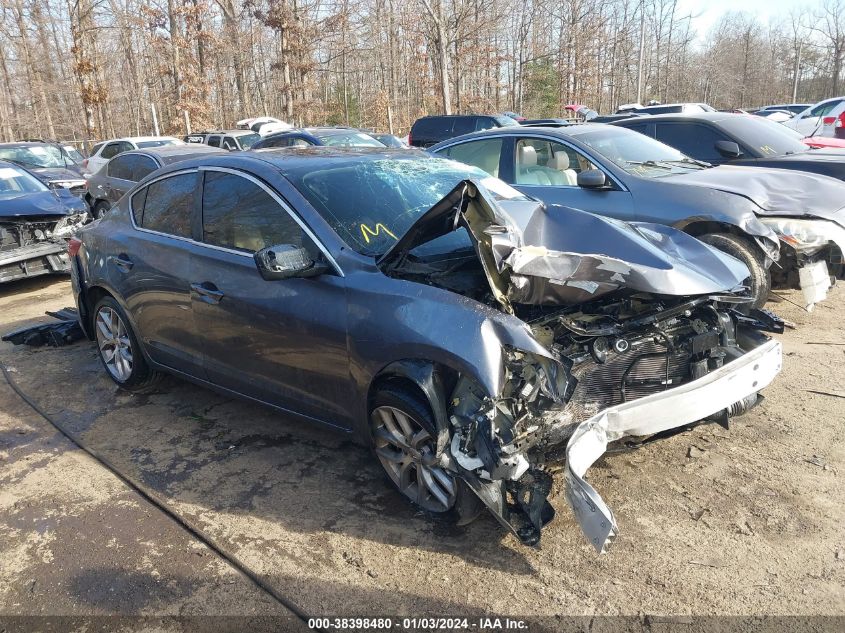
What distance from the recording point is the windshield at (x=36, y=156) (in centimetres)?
1507

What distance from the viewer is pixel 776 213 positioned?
18.8 ft

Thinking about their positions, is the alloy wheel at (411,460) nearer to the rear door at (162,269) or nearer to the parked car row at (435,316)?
the parked car row at (435,316)

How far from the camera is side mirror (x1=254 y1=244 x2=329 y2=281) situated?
3.38 meters

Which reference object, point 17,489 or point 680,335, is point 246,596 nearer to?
point 17,489

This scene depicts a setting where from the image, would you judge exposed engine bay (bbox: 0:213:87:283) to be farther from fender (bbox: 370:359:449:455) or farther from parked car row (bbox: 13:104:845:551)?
fender (bbox: 370:359:449:455)

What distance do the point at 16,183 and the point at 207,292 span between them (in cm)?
687

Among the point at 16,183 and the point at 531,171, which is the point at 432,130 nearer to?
the point at 16,183

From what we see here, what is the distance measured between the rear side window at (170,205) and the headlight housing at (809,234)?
466 centimetres

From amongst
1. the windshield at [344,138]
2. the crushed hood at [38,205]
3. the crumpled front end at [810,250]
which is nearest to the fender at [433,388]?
the crumpled front end at [810,250]

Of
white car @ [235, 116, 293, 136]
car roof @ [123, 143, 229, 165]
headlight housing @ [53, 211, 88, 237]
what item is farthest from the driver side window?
white car @ [235, 116, 293, 136]

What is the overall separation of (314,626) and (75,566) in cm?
126

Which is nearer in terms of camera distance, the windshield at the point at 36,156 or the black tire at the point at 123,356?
the black tire at the point at 123,356

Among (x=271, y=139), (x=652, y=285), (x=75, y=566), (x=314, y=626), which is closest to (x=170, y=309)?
(x=75, y=566)

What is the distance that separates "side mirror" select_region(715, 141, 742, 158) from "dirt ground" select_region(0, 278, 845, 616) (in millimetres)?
3852
